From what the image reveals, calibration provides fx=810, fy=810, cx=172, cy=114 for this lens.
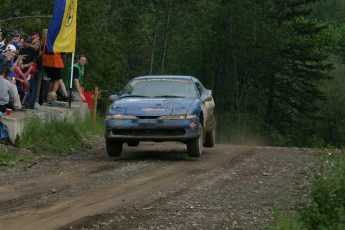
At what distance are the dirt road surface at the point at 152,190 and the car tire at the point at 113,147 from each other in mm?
143

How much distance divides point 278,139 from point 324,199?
205 ft

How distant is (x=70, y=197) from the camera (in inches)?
421

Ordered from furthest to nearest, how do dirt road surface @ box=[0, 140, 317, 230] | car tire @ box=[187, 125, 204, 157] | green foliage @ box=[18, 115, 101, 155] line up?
green foliage @ box=[18, 115, 101, 155]
car tire @ box=[187, 125, 204, 157]
dirt road surface @ box=[0, 140, 317, 230]

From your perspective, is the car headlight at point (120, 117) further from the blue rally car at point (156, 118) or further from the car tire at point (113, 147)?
the car tire at point (113, 147)

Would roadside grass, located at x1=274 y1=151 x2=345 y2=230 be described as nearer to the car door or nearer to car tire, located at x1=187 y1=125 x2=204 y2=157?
car tire, located at x1=187 y1=125 x2=204 y2=157

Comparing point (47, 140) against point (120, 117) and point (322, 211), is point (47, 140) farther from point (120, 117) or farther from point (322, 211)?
point (322, 211)

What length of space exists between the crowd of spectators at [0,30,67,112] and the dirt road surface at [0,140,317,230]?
5.18 ft

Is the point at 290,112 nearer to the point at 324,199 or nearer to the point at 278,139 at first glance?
the point at 278,139

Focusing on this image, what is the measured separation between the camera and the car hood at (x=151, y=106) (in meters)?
15.2

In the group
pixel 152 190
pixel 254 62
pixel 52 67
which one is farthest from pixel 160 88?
pixel 254 62

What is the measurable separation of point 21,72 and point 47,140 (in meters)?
1.64

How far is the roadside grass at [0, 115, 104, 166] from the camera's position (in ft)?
48.1

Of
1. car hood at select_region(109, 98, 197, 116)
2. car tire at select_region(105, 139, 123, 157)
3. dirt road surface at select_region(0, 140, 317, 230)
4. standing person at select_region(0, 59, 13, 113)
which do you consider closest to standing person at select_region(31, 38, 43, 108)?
standing person at select_region(0, 59, 13, 113)

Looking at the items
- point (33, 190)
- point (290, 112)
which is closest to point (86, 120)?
point (33, 190)
